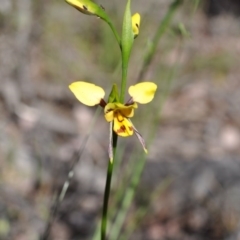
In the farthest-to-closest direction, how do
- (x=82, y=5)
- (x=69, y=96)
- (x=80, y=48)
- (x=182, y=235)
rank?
(x=80, y=48), (x=69, y=96), (x=182, y=235), (x=82, y=5)

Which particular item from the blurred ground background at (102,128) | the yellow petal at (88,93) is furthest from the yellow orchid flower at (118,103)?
the blurred ground background at (102,128)

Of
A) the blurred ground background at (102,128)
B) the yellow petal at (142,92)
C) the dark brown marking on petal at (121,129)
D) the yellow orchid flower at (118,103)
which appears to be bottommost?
the blurred ground background at (102,128)

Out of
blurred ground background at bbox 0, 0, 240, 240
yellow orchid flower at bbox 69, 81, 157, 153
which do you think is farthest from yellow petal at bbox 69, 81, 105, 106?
blurred ground background at bbox 0, 0, 240, 240

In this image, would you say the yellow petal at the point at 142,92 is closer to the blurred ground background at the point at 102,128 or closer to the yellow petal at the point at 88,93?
the yellow petal at the point at 88,93

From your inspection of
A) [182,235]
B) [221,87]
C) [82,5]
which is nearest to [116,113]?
[82,5]

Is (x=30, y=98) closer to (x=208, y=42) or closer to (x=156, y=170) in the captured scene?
(x=156, y=170)

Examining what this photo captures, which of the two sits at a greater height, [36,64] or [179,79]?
[179,79]
